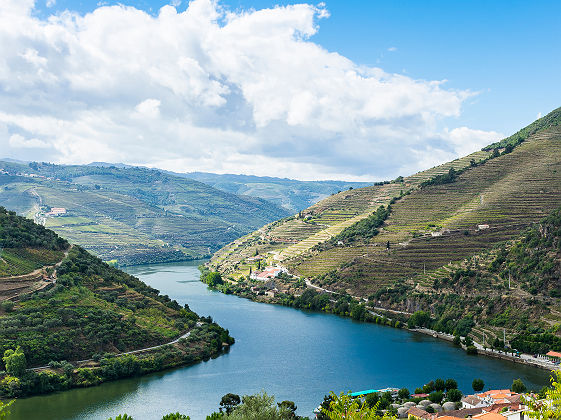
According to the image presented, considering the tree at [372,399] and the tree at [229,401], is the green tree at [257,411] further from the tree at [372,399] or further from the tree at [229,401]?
the tree at [372,399]

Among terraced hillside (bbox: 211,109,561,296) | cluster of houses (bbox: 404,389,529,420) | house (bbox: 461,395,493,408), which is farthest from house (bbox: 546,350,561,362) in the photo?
terraced hillside (bbox: 211,109,561,296)

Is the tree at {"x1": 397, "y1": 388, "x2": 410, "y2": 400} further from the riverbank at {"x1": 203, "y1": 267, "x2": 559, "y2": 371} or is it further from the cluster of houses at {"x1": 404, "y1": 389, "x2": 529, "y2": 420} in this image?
the riverbank at {"x1": 203, "y1": 267, "x2": 559, "y2": 371}

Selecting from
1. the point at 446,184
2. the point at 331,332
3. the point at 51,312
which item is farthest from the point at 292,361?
the point at 446,184

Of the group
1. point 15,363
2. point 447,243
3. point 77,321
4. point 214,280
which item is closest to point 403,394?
point 77,321

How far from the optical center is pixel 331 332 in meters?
75.4

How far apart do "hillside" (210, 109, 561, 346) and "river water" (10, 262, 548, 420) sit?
9.66m

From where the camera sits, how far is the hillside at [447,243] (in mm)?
74188

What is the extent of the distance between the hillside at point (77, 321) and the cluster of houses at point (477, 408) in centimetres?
2804

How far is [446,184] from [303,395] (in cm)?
8195

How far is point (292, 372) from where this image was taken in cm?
5647

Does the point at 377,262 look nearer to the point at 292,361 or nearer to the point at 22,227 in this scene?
the point at 292,361

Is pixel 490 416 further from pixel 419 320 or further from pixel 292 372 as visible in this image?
pixel 419 320

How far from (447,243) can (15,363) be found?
70795 millimetres

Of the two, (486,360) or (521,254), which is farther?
(521,254)
